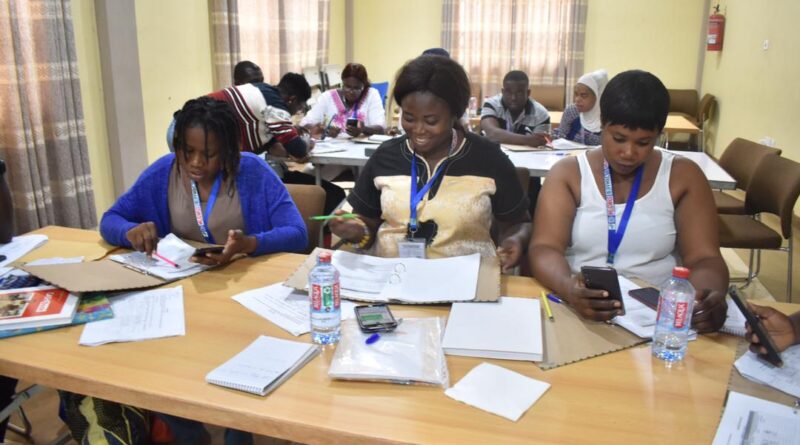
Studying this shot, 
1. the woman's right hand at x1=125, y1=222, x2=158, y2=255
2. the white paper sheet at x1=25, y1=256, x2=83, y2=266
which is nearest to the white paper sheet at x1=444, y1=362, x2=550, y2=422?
the woman's right hand at x1=125, y1=222, x2=158, y2=255

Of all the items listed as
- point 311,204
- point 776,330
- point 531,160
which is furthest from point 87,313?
point 531,160

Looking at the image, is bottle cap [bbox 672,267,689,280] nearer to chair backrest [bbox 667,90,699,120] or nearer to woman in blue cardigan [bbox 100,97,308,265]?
woman in blue cardigan [bbox 100,97,308,265]

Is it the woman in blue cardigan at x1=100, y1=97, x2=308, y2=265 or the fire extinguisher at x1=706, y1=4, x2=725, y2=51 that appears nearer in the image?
the woman in blue cardigan at x1=100, y1=97, x2=308, y2=265

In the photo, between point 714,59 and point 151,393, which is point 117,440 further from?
point 714,59

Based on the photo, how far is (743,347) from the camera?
1400mm

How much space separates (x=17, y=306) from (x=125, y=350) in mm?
381

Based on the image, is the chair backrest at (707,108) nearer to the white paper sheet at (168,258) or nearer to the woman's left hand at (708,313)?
the woman's left hand at (708,313)

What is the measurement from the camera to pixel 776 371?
4.24 feet

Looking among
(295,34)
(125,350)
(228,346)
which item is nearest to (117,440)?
(125,350)

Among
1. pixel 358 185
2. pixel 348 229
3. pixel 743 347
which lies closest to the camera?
pixel 743 347

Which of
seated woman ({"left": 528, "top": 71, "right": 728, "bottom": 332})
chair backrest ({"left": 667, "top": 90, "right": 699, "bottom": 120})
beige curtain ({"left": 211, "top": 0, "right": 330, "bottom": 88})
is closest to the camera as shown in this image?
seated woman ({"left": 528, "top": 71, "right": 728, "bottom": 332})

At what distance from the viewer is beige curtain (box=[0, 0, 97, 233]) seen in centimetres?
345

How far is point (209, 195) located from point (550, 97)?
594 centimetres

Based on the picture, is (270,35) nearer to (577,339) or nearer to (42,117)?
(42,117)
